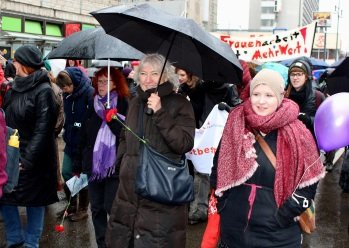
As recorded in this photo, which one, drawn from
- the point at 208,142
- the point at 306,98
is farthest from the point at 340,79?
the point at 208,142

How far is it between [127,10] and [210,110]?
2.66 m

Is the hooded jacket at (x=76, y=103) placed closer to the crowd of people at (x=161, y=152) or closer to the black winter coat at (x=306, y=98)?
the crowd of people at (x=161, y=152)


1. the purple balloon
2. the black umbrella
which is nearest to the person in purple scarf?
the purple balloon

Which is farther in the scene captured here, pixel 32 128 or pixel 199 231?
pixel 199 231

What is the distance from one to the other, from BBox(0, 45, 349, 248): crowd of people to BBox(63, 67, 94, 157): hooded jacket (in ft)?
2.31

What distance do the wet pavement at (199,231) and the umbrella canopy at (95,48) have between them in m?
1.98

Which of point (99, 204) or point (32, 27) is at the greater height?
point (32, 27)

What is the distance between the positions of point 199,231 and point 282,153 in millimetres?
2887

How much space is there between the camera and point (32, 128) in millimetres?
4344

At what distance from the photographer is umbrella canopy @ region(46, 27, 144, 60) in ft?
13.4

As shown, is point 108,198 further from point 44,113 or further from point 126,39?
point 126,39

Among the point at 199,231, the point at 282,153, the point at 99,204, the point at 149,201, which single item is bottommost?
the point at 199,231

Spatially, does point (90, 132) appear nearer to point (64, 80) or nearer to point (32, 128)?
point (32, 128)

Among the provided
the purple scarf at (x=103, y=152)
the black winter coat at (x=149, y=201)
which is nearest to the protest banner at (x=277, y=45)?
the purple scarf at (x=103, y=152)
